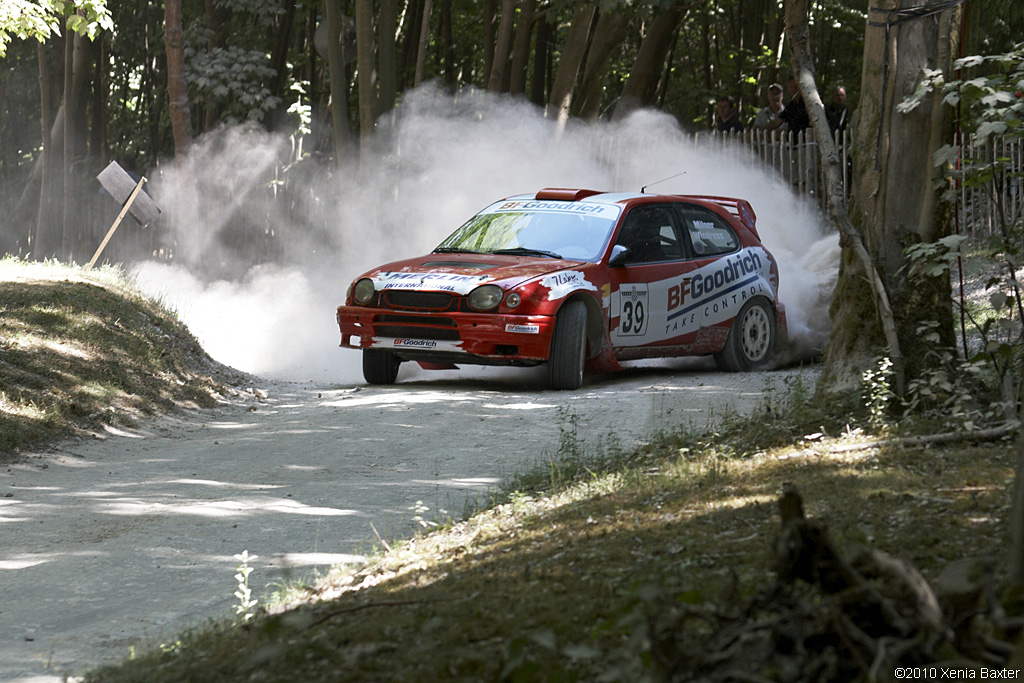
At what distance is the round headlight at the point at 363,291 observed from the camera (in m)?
11.0

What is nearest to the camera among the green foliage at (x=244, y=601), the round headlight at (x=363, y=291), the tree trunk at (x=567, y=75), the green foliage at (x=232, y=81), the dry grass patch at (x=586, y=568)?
the dry grass patch at (x=586, y=568)

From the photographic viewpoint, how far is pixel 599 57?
827 inches

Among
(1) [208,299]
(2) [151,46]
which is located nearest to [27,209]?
(2) [151,46]

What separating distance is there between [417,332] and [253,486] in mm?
3484

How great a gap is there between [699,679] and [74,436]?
7.72 metres

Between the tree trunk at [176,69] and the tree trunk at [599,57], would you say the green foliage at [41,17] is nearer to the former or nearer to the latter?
the tree trunk at [176,69]

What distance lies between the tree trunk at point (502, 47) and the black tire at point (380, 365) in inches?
423

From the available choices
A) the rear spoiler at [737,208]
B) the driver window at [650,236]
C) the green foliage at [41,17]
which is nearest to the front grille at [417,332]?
the driver window at [650,236]

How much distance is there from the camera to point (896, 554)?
409 cm

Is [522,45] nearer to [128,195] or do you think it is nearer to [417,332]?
[128,195]

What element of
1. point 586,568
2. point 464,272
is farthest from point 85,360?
Result: point 586,568

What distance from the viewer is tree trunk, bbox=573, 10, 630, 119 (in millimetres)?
20812

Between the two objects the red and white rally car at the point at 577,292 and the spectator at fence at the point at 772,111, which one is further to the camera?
the spectator at fence at the point at 772,111

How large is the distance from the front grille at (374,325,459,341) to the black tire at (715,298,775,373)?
304cm
